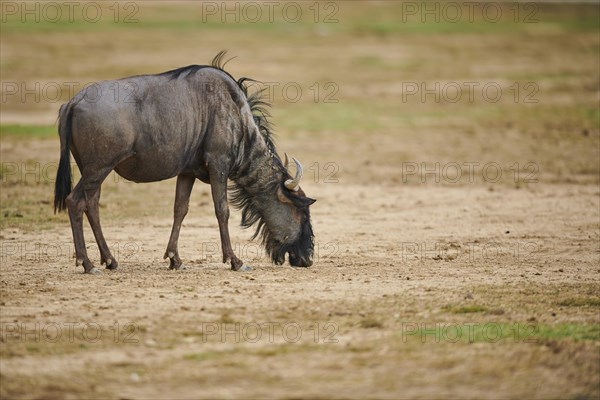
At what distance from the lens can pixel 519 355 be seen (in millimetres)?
9203

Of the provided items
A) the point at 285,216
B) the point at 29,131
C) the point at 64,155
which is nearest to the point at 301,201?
the point at 285,216

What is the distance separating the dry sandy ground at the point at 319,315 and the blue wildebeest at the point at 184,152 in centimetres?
52

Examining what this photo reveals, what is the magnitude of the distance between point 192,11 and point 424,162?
102 ft

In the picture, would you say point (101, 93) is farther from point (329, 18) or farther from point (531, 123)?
point (329, 18)

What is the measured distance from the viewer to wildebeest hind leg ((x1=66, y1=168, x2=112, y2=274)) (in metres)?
11.8

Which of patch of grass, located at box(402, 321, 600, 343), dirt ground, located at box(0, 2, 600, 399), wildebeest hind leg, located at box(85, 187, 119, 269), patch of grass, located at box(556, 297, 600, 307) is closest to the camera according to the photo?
dirt ground, located at box(0, 2, 600, 399)

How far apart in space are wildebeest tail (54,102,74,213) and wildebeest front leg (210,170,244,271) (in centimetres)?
171

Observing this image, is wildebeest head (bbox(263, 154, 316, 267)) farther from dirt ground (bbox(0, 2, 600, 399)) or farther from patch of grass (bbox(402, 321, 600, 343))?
patch of grass (bbox(402, 321, 600, 343))

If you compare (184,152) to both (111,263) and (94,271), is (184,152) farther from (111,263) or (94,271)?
(94,271)

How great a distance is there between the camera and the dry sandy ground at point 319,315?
28.2 ft

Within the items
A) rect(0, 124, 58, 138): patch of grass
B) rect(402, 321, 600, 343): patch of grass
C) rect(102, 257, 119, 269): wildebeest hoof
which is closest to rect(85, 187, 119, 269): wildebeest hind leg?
rect(102, 257, 119, 269): wildebeest hoof

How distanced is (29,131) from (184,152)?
12.6 metres

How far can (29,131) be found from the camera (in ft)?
78.3

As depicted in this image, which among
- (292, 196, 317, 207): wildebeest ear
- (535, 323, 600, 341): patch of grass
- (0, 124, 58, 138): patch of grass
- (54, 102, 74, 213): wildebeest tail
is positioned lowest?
(535, 323, 600, 341): patch of grass
